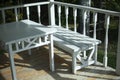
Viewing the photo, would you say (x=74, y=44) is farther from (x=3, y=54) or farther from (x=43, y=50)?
(x=3, y=54)

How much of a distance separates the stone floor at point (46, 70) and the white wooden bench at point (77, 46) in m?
0.13

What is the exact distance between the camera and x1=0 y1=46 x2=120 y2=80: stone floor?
3430 millimetres

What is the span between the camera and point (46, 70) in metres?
3.69

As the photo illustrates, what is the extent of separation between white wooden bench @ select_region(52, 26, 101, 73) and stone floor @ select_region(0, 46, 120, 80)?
0.13 metres

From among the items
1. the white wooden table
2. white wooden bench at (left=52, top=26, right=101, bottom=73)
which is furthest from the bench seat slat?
the white wooden table

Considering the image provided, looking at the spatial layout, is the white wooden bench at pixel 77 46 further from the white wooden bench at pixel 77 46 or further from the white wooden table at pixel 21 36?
the white wooden table at pixel 21 36

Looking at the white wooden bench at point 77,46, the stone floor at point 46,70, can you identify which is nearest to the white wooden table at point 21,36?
the stone floor at point 46,70

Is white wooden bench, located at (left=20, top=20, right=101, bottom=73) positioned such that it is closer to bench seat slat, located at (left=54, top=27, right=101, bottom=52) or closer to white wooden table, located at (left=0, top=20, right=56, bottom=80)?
bench seat slat, located at (left=54, top=27, right=101, bottom=52)

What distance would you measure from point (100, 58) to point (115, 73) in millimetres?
1132

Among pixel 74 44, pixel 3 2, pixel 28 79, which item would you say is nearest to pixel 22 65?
pixel 28 79

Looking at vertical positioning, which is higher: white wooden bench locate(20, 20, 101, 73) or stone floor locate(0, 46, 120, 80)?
white wooden bench locate(20, 20, 101, 73)

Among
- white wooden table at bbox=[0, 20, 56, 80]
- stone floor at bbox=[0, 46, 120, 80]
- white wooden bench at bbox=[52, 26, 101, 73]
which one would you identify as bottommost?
stone floor at bbox=[0, 46, 120, 80]

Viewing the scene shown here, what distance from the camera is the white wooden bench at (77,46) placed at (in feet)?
11.4

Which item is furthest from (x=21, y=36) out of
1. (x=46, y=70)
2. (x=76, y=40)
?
(x=76, y=40)
